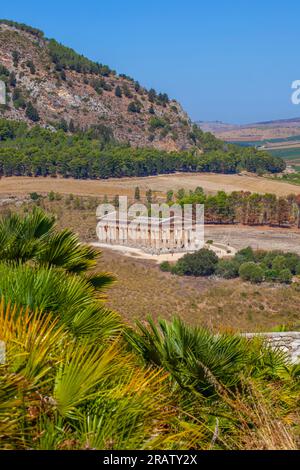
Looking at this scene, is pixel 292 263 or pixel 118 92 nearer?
pixel 292 263

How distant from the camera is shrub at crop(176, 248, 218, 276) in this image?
39.5m

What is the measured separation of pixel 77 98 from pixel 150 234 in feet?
191

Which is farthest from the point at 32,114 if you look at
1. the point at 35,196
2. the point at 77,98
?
the point at 35,196

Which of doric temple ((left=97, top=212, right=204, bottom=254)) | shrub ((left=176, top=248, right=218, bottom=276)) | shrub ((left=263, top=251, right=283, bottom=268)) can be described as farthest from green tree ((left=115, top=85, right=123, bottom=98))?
shrub ((left=176, top=248, right=218, bottom=276))

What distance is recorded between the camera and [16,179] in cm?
6662

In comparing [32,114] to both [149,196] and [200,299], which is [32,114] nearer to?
[149,196]

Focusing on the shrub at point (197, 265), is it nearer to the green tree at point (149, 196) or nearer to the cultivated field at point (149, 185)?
the green tree at point (149, 196)

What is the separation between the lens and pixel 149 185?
7169 centimetres

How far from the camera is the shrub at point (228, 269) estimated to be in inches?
1525

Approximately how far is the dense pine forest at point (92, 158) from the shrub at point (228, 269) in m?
34.8

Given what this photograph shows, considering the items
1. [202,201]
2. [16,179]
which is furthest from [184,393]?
[16,179]

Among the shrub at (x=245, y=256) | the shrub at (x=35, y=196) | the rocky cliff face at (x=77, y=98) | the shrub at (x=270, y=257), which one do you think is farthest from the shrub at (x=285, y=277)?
the rocky cliff face at (x=77, y=98)

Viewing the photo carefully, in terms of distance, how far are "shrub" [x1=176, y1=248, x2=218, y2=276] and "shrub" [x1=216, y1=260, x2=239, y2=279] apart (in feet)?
1.94

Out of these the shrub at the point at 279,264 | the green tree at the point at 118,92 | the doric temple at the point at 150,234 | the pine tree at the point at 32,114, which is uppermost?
the green tree at the point at 118,92
